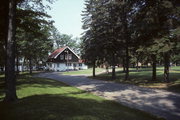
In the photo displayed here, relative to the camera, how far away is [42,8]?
1127 centimetres

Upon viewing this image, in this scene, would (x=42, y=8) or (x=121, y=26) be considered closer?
(x=42, y=8)

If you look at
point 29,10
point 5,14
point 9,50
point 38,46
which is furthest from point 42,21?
point 38,46

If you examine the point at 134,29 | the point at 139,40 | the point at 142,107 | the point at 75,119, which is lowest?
the point at 142,107

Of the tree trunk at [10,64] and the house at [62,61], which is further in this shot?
the house at [62,61]

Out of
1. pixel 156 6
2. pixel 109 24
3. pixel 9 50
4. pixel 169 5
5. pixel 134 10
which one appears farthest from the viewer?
pixel 109 24

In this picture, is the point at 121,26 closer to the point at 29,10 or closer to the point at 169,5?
the point at 169,5

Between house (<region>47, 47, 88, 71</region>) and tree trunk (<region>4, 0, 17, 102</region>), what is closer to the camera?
tree trunk (<region>4, 0, 17, 102</region>)

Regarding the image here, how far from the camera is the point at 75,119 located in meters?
5.13

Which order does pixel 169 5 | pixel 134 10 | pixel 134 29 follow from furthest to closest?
pixel 134 10 → pixel 134 29 → pixel 169 5

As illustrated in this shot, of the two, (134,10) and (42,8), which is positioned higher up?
(134,10)

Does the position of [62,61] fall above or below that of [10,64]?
above

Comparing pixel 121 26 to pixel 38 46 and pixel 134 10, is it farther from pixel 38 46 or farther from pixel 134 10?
pixel 38 46

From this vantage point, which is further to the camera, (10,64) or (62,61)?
(62,61)

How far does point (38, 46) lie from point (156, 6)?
108 feet
